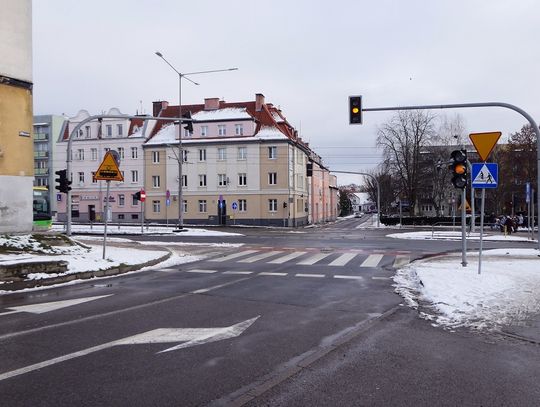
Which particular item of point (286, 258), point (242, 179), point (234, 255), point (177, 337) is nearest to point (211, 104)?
point (242, 179)

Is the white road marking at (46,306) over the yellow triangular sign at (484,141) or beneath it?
beneath

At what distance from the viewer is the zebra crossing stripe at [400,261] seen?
15883 mm

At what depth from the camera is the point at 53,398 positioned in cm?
430

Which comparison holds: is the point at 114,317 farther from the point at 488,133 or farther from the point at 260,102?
the point at 260,102

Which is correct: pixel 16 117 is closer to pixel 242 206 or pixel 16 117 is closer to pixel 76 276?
pixel 76 276

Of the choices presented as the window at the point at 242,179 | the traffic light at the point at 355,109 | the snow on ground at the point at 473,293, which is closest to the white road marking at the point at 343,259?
the snow on ground at the point at 473,293

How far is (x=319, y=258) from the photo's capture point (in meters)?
17.8

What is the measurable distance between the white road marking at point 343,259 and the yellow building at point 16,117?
33.9 ft

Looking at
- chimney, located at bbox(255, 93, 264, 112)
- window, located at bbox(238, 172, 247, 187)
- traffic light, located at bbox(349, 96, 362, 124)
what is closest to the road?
traffic light, located at bbox(349, 96, 362, 124)

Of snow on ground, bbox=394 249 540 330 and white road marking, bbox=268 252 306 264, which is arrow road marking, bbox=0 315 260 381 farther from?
white road marking, bbox=268 252 306 264

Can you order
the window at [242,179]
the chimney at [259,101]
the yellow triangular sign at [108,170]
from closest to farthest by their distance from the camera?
the yellow triangular sign at [108,170]
the window at [242,179]
the chimney at [259,101]

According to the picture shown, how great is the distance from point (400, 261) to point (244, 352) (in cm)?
1240

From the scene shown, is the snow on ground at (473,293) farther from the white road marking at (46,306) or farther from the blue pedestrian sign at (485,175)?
the white road marking at (46,306)

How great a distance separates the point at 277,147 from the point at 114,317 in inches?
1802
